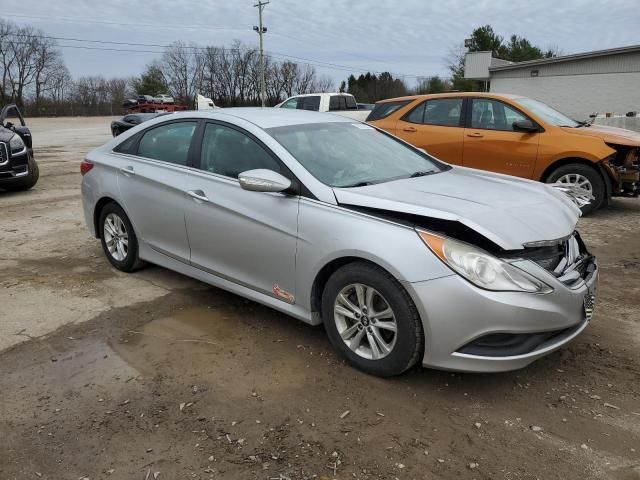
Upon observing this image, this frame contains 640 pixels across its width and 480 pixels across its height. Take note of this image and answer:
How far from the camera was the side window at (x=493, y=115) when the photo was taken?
307 inches

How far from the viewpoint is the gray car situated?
2914 mm

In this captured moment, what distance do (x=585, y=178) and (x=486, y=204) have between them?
4.88m

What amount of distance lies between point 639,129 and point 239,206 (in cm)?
1409

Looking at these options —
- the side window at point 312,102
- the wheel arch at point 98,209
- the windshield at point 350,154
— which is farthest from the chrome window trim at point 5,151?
the side window at point 312,102

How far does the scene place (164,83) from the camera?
78875 mm

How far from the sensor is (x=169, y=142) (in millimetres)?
4664

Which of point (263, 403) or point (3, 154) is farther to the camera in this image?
point (3, 154)

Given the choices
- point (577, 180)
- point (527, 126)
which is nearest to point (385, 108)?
point (527, 126)

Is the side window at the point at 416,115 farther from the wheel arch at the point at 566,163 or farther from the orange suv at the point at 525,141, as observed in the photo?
the wheel arch at the point at 566,163

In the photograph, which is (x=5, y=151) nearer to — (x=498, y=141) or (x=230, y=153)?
(x=230, y=153)

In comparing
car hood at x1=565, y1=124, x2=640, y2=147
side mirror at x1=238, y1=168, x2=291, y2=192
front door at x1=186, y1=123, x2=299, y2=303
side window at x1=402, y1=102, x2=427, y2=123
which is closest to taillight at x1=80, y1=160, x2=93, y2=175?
front door at x1=186, y1=123, x2=299, y2=303

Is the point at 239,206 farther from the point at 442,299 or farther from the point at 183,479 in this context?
the point at 183,479

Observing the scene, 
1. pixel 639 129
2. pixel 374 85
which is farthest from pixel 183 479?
pixel 374 85

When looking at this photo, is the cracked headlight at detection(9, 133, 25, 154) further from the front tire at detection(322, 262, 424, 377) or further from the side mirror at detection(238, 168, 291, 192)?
the front tire at detection(322, 262, 424, 377)
